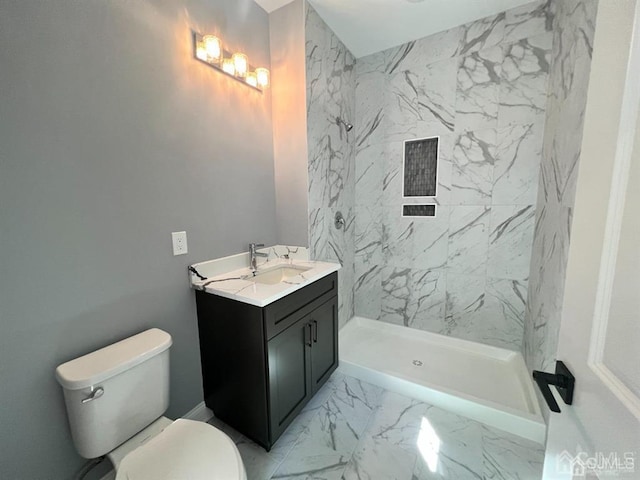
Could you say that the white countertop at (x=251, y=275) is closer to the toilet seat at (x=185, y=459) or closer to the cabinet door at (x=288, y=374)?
the cabinet door at (x=288, y=374)

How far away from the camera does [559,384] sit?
517mm

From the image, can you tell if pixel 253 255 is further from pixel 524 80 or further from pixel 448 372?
pixel 524 80

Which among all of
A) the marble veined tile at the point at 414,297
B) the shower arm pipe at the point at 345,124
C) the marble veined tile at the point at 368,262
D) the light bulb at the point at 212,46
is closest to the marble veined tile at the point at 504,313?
the marble veined tile at the point at 414,297

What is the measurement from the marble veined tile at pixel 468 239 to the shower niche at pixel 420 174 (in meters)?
0.22

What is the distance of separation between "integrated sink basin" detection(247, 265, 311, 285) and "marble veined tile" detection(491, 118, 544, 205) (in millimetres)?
1689

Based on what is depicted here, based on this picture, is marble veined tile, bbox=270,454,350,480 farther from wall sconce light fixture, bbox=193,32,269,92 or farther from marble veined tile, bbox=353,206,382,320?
wall sconce light fixture, bbox=193,32,269,92

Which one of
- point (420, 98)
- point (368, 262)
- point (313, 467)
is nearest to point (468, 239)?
point (368, 262)

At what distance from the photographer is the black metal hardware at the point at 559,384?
496 millimetres

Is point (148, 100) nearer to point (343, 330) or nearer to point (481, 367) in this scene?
point (343, 330)

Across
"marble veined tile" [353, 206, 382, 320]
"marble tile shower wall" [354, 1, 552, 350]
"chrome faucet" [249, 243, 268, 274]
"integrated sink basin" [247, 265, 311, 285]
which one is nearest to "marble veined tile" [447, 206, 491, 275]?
"marble tile shower wall" [354, 1, 552, 350]

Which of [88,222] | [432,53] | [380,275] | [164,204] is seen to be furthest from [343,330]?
[432,53]

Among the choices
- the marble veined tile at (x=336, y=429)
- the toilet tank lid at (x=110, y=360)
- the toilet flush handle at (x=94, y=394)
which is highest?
the toilet tank lid at (x=110, y=360)

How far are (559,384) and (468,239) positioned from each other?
6.00 ft

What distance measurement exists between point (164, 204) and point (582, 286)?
5.13 feet
